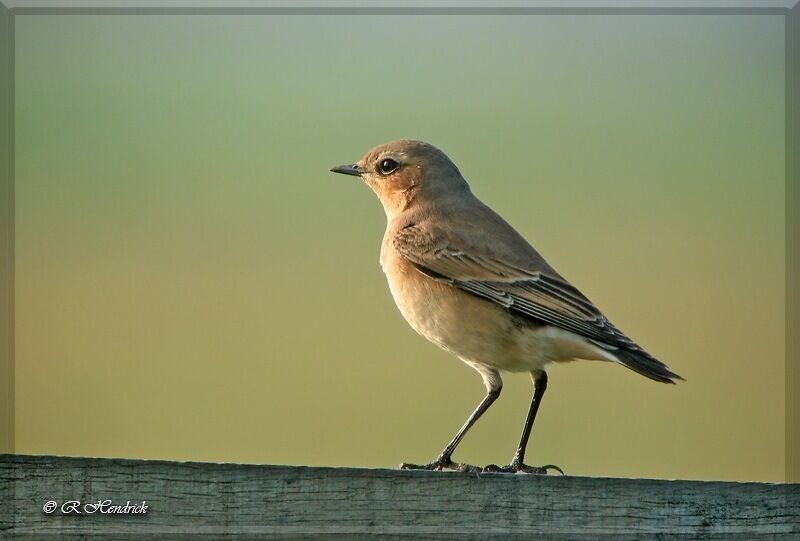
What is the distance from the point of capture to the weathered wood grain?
13.0 ft

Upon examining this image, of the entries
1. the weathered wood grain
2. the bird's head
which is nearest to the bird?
the bird's head

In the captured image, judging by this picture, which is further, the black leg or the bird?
the black leg

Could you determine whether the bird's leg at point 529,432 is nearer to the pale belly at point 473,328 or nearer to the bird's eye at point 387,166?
the pale belly at point 473,328

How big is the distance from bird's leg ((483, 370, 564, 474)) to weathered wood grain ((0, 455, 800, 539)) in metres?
1.17

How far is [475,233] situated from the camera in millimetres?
6238

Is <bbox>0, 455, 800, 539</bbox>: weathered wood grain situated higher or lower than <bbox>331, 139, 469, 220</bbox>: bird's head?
lower

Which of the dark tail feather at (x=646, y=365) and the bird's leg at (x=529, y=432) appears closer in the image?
the dark tail feather at (x=646, y=365)

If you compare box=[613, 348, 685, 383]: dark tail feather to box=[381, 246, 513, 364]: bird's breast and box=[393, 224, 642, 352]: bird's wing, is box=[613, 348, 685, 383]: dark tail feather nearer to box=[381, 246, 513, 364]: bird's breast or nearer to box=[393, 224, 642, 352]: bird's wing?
box=[393, 224, 642, 352]: bird's wing

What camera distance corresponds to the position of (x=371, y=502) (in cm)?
404

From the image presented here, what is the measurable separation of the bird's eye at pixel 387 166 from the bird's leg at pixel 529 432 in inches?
63.8

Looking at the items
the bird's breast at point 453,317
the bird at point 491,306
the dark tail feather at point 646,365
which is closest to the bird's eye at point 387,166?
the bird at point 491,306

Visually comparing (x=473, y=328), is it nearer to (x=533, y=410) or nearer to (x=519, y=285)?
(x=519, y=285)

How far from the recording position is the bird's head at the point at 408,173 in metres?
6.74

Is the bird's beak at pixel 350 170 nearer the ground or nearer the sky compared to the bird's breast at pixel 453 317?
nearer the sky
